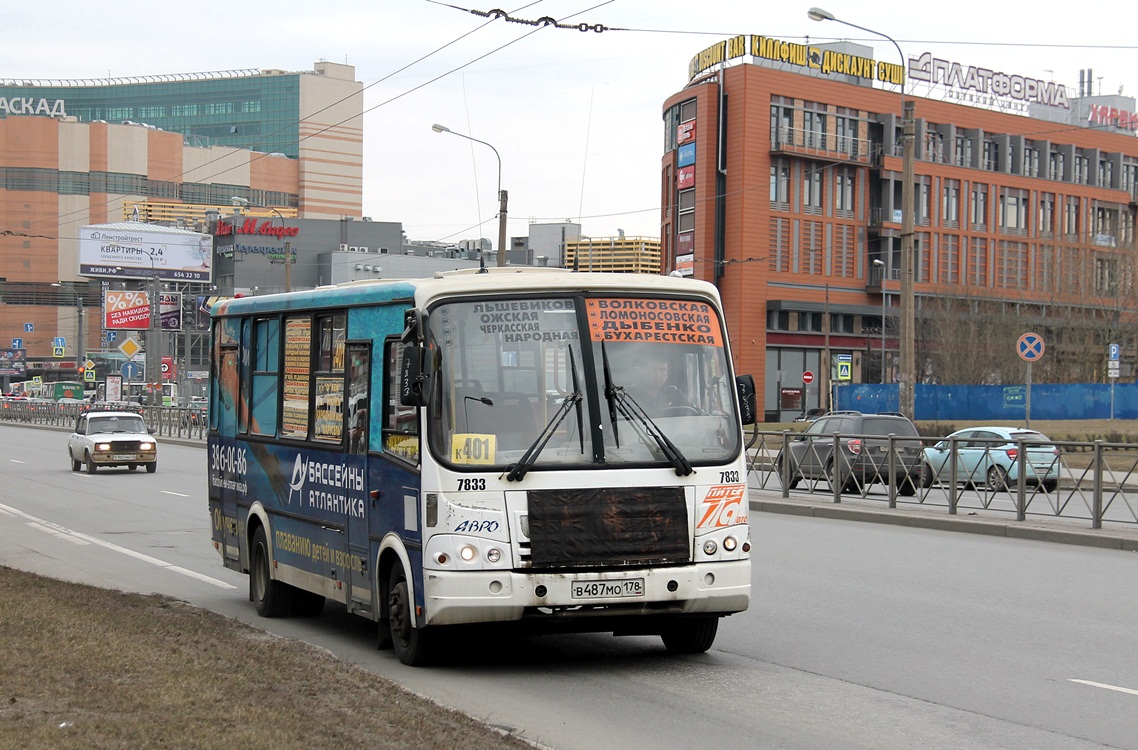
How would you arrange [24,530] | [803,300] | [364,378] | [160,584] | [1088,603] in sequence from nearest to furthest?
1. [364,378]
2. [1088,603]
3. [160,584]
4. [24,530]
5. [803,300]

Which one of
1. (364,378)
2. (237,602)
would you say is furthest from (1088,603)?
(237,602)

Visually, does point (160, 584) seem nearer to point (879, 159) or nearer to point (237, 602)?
point (237, 602)

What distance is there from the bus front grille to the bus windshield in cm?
21

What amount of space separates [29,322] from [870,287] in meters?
89.5

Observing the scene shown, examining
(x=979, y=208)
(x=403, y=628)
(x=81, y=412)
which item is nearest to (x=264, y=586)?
(x=403, y=628)

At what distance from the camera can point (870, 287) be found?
86.0 m

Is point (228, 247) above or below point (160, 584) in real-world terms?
above

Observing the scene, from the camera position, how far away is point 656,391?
916 cm

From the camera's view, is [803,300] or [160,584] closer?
[160,584]

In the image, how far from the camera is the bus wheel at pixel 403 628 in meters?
9.07

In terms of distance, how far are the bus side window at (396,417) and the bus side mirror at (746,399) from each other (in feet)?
7.35

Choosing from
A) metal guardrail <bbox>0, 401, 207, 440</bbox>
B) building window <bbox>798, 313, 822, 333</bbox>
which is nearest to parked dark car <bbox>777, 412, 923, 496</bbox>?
metal guardrail <bbox>0, 401, 207, 440</bbox>

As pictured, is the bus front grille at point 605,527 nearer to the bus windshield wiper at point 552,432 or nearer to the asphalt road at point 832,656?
the bus windshield wiper at point 552,432

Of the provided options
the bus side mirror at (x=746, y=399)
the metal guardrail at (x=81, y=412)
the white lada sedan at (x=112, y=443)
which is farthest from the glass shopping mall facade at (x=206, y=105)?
the bus side mirror at (x=746, y=399)
